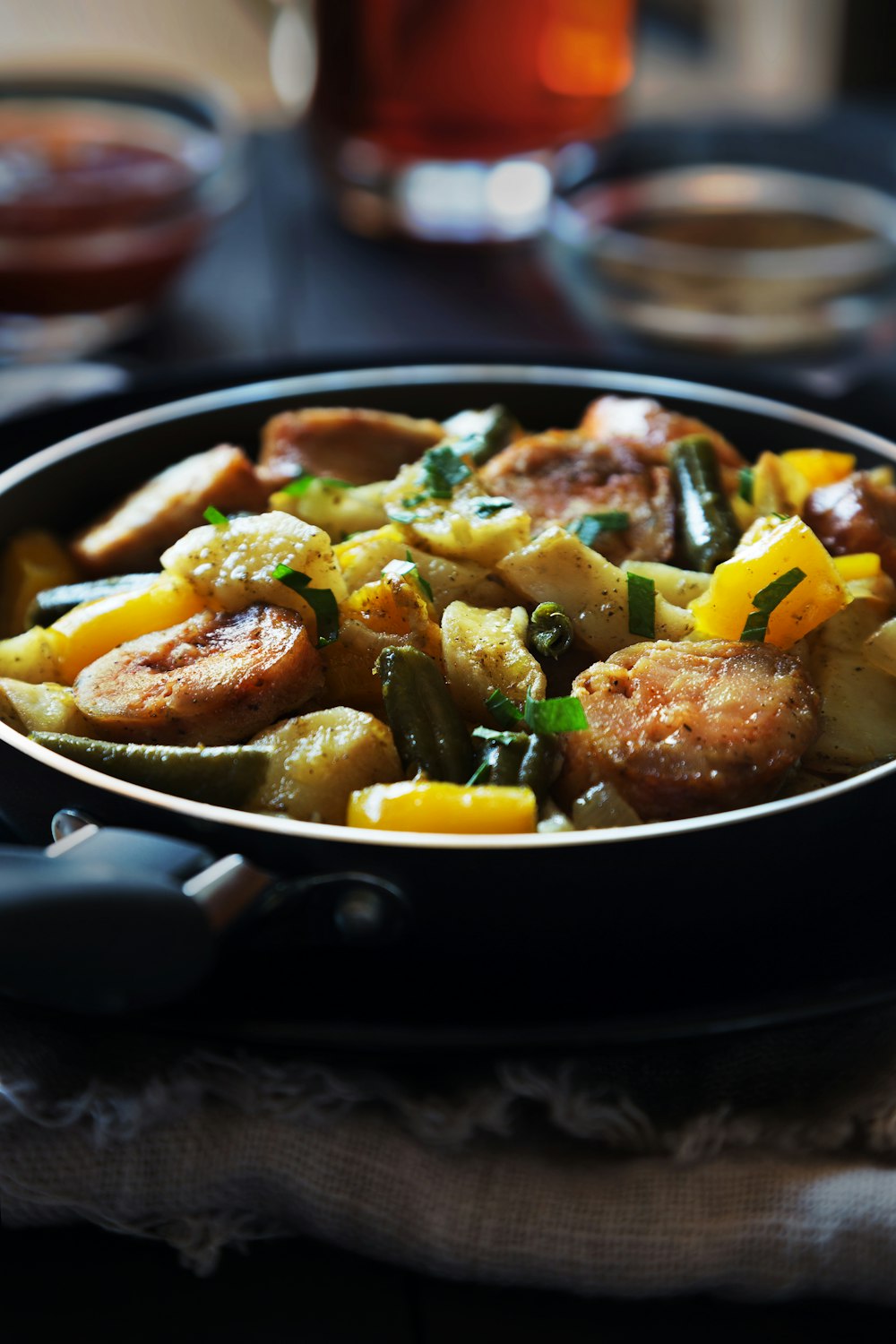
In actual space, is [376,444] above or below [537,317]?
above

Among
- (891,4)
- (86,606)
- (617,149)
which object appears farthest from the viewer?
(891,4)

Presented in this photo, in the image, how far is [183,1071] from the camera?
5.37 ft

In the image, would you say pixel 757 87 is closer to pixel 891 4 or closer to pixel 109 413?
pixel 891 4

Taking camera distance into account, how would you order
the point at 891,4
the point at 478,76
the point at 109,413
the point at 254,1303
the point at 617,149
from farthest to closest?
the point at 891,4, the point at 617,149, the point at 478,76, the point at 109,413, the point at 254,1303

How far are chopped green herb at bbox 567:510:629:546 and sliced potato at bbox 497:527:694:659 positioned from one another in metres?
0.14

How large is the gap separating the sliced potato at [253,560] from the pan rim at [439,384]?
32 cm

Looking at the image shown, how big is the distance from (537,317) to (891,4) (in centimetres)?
411

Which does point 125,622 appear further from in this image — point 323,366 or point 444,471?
point 323,366

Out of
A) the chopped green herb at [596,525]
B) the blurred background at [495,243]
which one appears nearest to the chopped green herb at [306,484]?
the chopped green herb at [596,525]

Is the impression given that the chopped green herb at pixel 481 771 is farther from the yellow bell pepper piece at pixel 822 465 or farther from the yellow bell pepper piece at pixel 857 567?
the yellow bell pepper piece at pixel 822 465

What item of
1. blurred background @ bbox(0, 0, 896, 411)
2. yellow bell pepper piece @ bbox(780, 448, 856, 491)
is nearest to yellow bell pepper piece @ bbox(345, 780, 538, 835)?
yellow bell pepper piece @ bbox(780, 448, 856, 491)

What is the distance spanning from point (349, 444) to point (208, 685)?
2.22 ft

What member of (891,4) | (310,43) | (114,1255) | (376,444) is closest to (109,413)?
(376,444)

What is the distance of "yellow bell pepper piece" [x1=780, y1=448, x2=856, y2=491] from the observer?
7.43 feet
